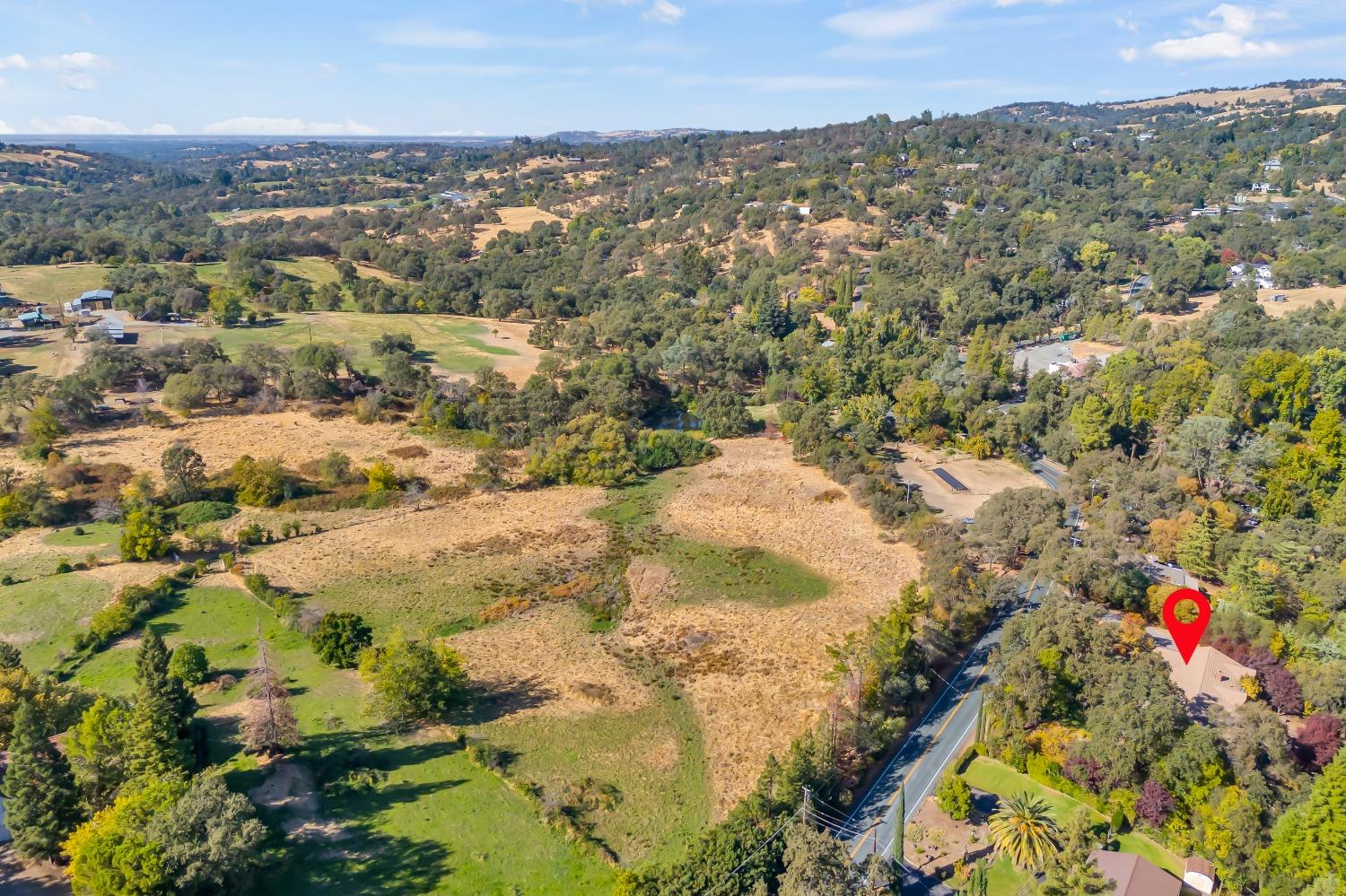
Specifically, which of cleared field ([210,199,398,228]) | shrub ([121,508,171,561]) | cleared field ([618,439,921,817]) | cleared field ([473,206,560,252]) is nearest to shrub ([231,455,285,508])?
shrub ([121,508,171,561])

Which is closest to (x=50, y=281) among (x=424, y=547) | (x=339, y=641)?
(x=424, y=547)

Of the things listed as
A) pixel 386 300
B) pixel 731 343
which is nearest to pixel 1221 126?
pixel 731 343

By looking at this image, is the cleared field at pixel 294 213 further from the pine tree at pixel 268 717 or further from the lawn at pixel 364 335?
the pine tree at pixel 268 717

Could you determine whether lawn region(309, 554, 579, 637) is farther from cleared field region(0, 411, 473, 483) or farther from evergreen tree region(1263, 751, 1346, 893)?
evergreen tree region(1263, 751, 1346, 893)

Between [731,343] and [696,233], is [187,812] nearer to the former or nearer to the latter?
[731,343]

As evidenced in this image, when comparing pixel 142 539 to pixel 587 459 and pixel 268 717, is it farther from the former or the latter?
pixel 587 459

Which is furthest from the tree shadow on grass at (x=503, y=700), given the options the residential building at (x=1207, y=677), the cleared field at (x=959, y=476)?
the cleared field at (x=959, y=476)

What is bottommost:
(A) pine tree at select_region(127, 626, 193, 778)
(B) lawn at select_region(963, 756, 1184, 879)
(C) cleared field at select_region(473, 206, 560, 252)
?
(B) lawn at select_region(963, 756, 1184, 879)
